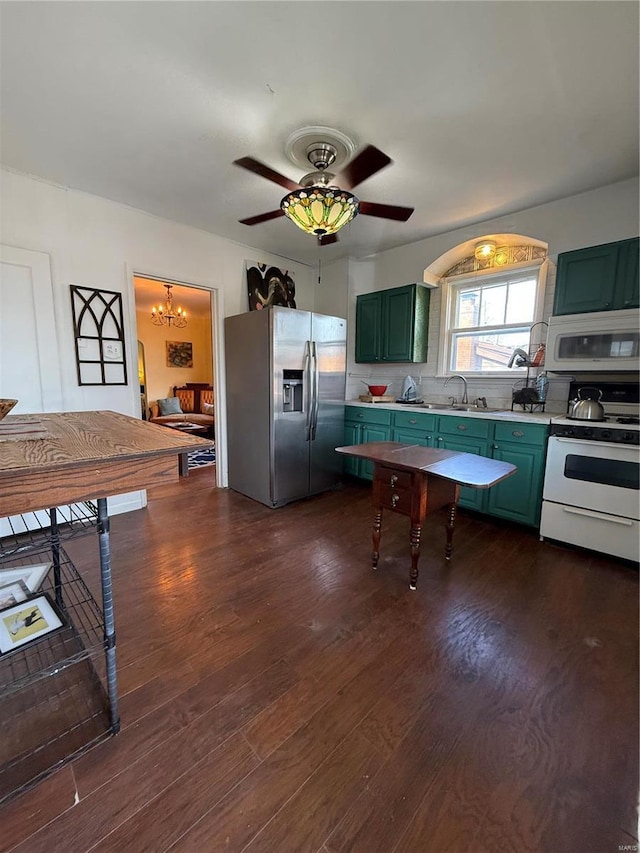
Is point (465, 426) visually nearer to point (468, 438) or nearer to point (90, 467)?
point (468, 438)

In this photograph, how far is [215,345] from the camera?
371 cm

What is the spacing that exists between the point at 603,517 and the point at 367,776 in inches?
89.1

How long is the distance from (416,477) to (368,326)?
8.82 ft

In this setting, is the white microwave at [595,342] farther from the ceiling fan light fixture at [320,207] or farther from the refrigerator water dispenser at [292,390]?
the refrigerator water dispenser at [292,390]

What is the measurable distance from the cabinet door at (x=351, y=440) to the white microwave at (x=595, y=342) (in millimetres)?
1941

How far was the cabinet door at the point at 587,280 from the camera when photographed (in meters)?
2.52

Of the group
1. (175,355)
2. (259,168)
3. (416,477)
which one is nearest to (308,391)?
(416,477)

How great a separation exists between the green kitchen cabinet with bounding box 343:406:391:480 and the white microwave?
1.56 m

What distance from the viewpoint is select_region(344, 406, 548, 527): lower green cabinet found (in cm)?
273

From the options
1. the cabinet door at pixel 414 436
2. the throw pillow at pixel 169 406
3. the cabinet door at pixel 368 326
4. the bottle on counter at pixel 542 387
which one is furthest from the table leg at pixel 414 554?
the throw pillow at pixel 169 406

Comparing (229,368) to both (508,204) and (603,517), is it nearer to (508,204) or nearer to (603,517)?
(508,204)

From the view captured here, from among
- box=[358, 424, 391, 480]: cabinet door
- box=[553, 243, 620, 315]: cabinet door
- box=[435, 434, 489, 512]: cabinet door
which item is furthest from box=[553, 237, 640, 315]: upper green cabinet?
box=[358, 424, 391, 480]: cabinet door

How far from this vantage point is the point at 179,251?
11.1 ft

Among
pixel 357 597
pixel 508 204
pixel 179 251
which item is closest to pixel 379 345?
pixel 508 204
